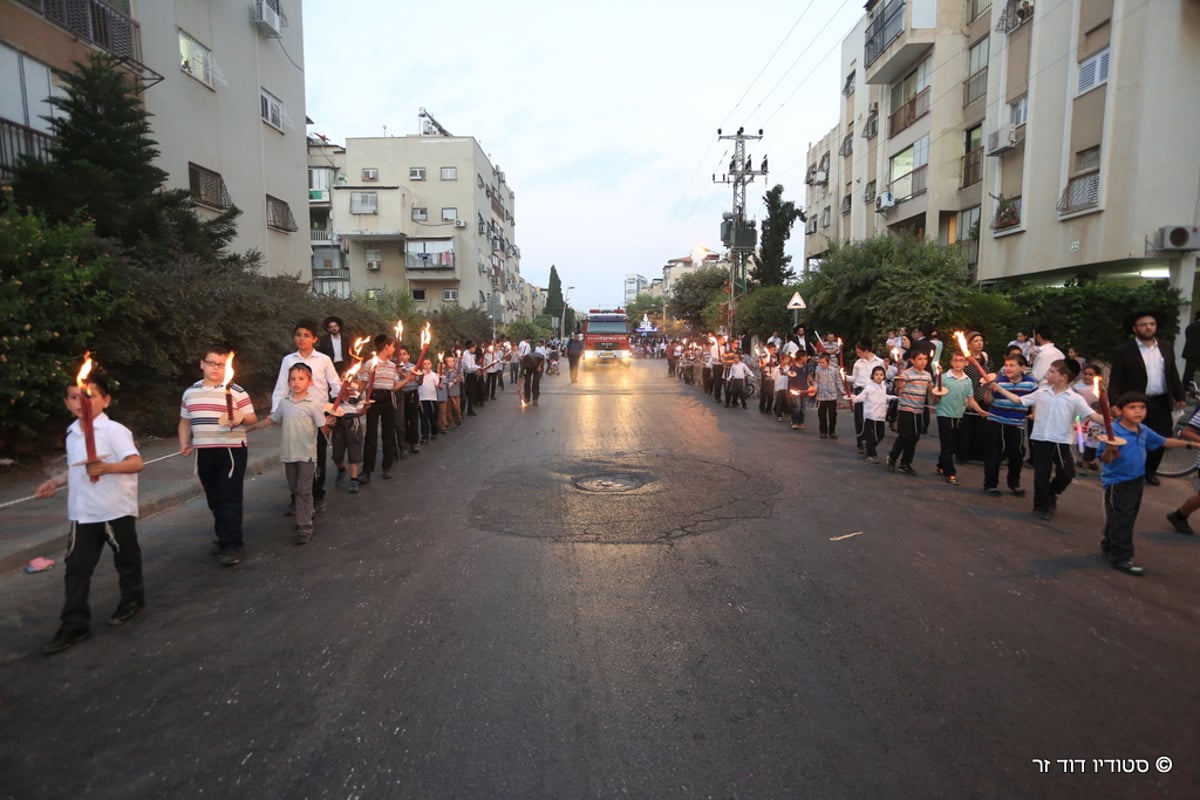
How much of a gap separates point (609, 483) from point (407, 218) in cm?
4596

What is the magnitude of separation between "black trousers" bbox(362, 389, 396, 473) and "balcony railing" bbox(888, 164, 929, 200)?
2404 centimetres

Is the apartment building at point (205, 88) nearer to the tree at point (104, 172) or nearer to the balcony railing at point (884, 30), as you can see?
the tree at point (104, 172)

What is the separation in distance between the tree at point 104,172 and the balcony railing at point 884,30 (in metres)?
25.5

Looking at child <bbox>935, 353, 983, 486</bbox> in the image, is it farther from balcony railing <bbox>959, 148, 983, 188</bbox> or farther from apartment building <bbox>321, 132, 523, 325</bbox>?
apartment building <bbox>321, 132, 523, 325</bbox>

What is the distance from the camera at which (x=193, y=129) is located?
1817 centimetres

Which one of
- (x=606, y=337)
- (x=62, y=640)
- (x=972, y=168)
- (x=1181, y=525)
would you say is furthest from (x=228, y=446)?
(x=606, y=337)

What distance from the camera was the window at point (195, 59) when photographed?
17.9 metres

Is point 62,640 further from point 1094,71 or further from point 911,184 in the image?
point 911,184

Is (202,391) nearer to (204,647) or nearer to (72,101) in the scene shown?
(204,647)

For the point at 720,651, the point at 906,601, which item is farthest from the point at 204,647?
the point at 906,601

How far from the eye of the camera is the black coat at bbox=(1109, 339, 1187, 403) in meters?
8.15

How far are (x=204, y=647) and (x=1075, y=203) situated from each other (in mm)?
21798

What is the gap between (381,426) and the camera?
31.7ft

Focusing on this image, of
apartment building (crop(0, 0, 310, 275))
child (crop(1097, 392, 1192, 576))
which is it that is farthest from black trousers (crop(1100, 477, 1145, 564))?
apartment building (crop(0, 0, 310, 275))
